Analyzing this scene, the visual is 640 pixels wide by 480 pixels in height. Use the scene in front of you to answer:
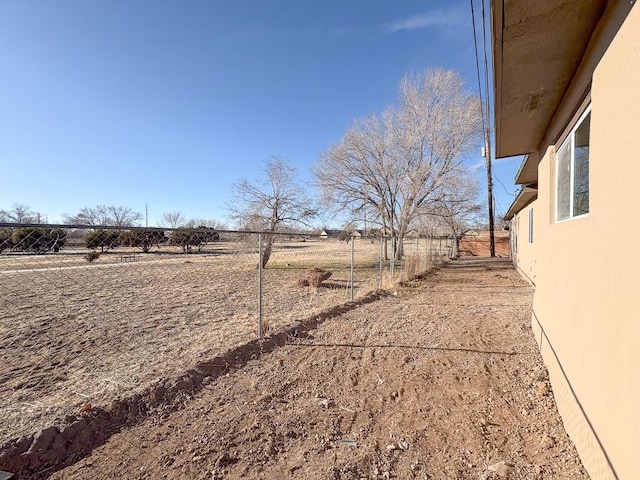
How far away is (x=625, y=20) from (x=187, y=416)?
12.8 feet

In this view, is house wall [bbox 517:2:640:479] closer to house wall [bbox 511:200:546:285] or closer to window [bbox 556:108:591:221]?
window [bbox 556:108:591:221]

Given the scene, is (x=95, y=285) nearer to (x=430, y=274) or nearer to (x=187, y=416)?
(x=187, y=416)

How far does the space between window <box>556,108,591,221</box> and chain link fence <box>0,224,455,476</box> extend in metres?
3.42

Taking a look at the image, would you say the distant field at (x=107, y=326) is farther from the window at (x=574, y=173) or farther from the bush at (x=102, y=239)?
the window at (x=574, y=173)

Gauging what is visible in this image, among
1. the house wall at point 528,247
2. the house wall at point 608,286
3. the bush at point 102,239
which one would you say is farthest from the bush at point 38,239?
the house wall at point 528,247

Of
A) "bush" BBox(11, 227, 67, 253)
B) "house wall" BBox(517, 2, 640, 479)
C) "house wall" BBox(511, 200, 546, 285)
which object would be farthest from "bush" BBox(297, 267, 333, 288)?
"house wall" BBox(517, 2, 640, 479)

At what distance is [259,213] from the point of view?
17.0m

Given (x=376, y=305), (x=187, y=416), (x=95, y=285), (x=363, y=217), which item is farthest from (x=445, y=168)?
(x=187, y=416)

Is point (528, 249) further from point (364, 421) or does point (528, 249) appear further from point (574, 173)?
point (364, 421)

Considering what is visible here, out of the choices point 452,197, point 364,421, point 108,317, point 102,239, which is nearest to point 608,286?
point 364,421

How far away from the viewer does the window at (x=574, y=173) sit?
280 cm

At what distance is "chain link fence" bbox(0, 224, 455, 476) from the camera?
2.91 m

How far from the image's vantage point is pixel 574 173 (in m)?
3.13

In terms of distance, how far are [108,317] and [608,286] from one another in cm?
731
